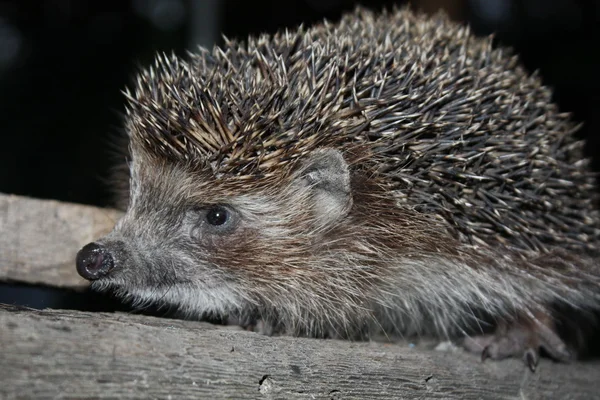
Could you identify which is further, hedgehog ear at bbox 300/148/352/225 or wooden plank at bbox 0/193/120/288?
wooden plank at bbox 0/193/120/288

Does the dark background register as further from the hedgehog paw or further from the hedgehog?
the hedgehog paw

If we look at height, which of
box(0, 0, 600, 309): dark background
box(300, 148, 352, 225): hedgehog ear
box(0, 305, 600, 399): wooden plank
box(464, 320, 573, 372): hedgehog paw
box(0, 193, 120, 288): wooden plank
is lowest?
box(0, 305, 600, 399): wooden plank

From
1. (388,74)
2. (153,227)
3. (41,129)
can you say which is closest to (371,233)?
(388,74)

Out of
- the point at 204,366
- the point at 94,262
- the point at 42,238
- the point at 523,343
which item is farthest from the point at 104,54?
the point at 204,366

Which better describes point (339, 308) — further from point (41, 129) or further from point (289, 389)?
point (41, 129)

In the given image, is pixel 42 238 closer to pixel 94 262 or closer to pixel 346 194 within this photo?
pixel 94 262

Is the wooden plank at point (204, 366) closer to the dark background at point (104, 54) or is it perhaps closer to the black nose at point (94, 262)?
the black nose at point (94, 262)

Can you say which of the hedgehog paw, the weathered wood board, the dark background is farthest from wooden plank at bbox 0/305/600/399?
the dark background

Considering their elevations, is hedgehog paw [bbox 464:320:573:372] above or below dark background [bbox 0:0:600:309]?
below
